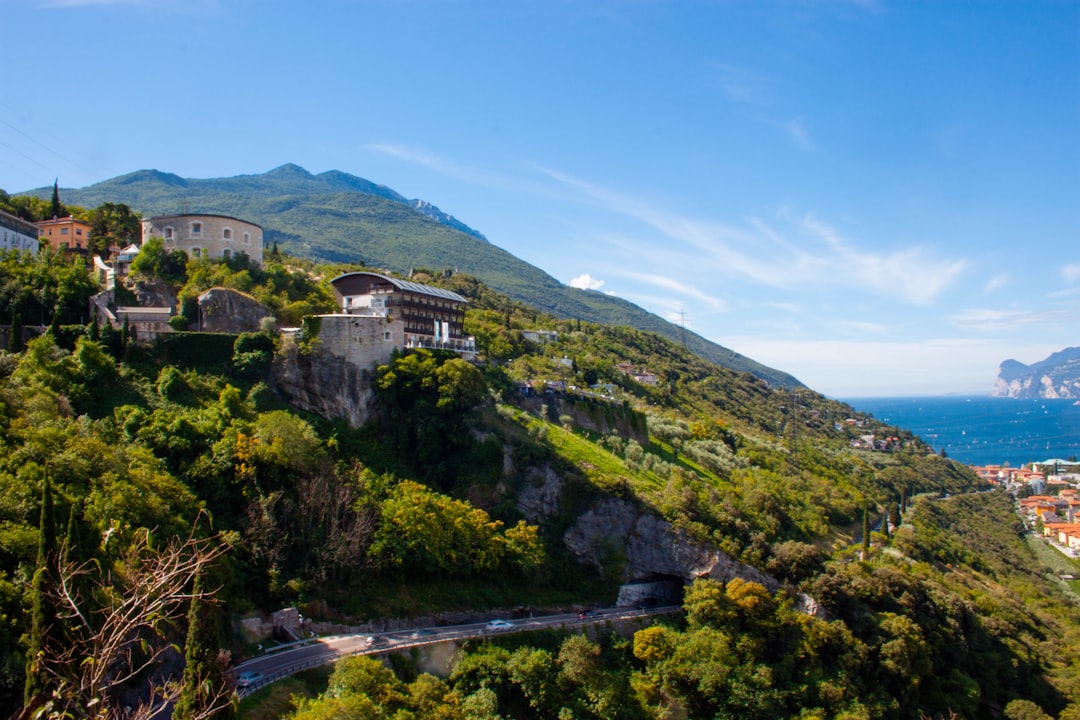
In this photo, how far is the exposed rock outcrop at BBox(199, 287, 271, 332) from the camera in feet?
131

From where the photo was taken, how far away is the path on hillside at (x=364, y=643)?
A: 2584 centimetres

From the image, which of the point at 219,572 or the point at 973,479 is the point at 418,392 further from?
the point at 973,479

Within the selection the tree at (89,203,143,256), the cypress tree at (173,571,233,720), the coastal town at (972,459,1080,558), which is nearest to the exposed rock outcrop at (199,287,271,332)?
the tree at (89,203,143,256)

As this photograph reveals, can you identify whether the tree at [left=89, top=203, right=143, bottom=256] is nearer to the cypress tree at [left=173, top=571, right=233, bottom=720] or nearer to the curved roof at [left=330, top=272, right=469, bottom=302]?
the curved roof at [left=330, top=272, right=469, bottom=302]

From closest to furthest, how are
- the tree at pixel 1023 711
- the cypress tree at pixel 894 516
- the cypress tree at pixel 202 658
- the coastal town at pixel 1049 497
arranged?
the cypress tree at pixel 202 658
the tree at pixel 1023 711
the cypress tree at pixel 894 516
the coastal town at pixel 1049 497

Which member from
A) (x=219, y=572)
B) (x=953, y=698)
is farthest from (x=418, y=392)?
(x=953, y=698)

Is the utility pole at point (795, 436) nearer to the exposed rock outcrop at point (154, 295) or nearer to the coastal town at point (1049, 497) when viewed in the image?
the coastal town at point (1049, 497)

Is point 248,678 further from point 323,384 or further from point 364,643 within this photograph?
A: point 323,384

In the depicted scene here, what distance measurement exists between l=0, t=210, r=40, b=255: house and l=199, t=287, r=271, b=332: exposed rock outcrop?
1524 cm

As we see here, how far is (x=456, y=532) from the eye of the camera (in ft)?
116

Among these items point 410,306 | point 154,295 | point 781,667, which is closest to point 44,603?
point 154,295

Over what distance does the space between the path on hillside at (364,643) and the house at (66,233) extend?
35.6 meters

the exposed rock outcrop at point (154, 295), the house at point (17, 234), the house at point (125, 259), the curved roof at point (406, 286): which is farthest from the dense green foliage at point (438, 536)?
the house at point (17, 234)

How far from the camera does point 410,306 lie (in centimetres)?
5059
